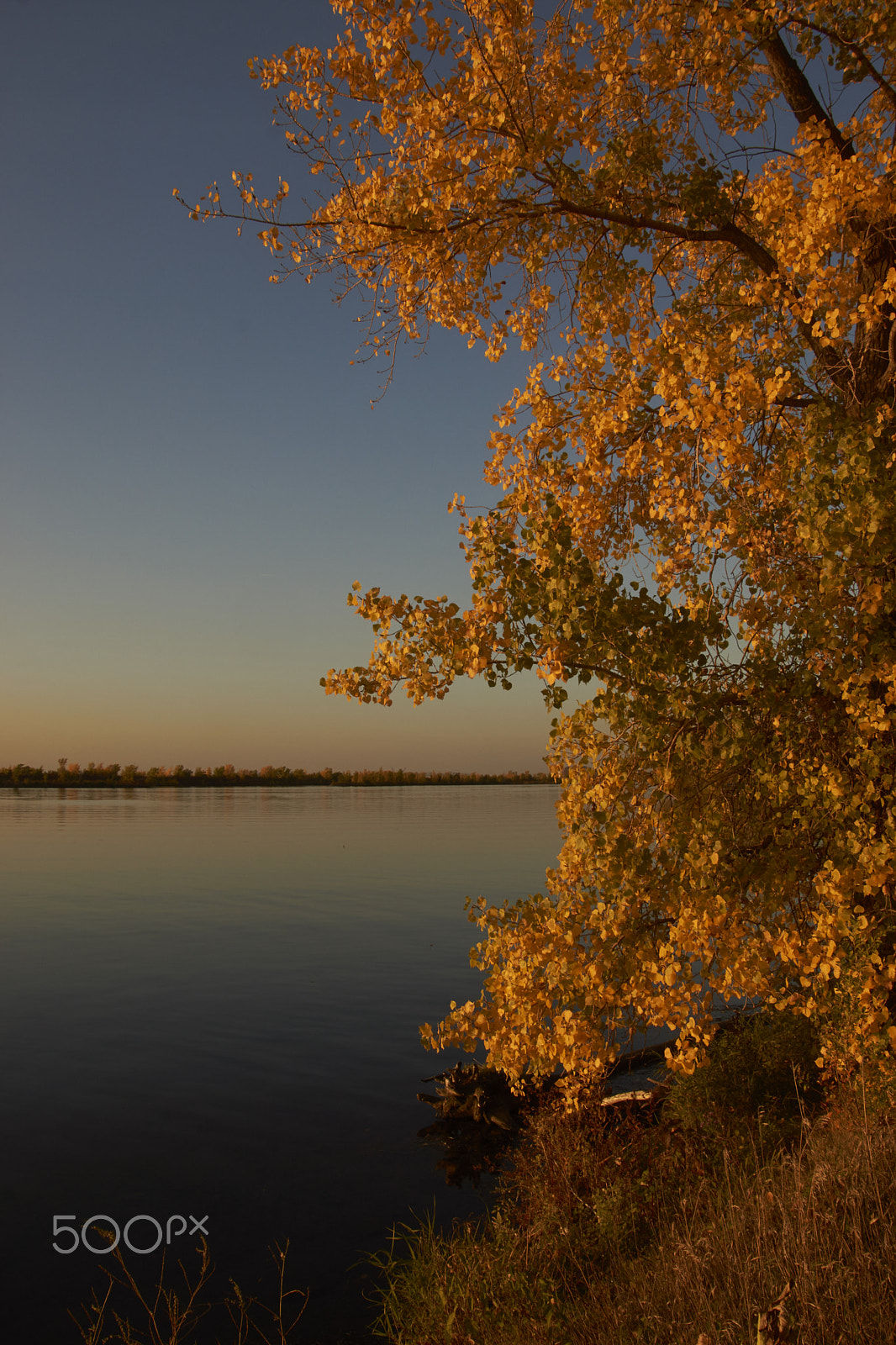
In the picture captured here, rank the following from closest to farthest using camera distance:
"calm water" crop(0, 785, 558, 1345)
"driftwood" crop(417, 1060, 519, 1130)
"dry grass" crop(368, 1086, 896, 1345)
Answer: "dry grass" crop(368, 1086, 896, 1345) < "calm water" crop(0, 785, 558, 1345) < "driftwood" crop(417, 1060, 519, 1130)

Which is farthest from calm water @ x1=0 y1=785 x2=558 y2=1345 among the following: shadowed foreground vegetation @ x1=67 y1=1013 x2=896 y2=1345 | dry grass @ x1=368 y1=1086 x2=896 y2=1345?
dry grass @ x1=368 y1=1086 x2=896 y2=1345

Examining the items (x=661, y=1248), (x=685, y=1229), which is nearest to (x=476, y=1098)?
(x=685, y=1229)

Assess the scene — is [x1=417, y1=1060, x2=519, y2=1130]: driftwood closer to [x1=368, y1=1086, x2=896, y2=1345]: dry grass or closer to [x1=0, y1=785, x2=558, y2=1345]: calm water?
[x1=0, y1=785, x2=558, y2=1345]: calm water

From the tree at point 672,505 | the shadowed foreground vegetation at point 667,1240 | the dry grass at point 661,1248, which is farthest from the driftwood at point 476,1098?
the tree at point 672,505

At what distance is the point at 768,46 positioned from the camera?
28.3ft

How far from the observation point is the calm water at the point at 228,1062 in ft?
30.4

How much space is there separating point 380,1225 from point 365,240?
1111 centimetres

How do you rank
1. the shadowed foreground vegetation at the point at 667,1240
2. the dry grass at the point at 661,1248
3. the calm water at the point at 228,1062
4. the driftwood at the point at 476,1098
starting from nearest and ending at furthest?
the dry grass at the point at 661,1248
the shadowed foreground vegetation at the point at 667,1240
the calm water at the point at 228,1062
the driftwood at the point at 476,1098

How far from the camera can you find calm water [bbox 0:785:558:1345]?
9.27 m

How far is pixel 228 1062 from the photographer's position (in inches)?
566

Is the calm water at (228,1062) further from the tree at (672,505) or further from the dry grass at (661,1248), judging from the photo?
the tree at (672,505)

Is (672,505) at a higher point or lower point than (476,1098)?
higher

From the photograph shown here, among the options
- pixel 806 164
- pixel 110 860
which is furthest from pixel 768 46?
pixel 110 860

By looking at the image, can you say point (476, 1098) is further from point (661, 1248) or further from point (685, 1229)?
point (661, 1248)
